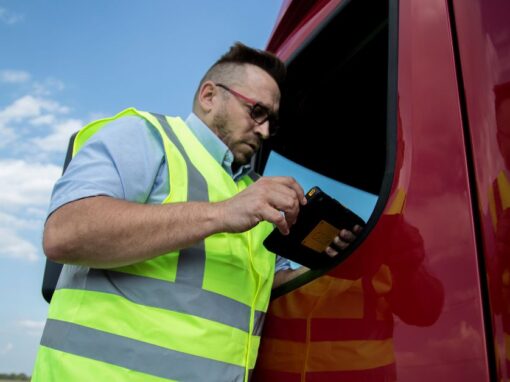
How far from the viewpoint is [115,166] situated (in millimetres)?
1565

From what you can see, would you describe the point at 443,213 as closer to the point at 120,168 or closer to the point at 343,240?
the point at 343,240

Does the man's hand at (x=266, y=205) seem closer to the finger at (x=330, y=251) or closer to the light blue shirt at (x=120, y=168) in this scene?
the finger at (x=330, y=251)

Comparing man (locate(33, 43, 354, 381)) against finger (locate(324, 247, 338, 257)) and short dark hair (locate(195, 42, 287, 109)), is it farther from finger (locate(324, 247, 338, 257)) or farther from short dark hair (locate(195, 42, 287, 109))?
short dark hair (locate(195, 42, 287, 109))

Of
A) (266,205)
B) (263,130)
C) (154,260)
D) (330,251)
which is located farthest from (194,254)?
(263,130)

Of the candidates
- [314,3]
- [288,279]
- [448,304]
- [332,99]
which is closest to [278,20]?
[314,3]

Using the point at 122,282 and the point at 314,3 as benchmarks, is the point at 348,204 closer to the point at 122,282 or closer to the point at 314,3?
the point at 314,3

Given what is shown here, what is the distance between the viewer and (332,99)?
7.42 feet

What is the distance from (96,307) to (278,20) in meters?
1.25

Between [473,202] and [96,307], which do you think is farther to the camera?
[96,307]

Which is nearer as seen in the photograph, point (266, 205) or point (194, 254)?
point (266, 205)

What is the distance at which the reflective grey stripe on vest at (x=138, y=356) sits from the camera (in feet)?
4.61

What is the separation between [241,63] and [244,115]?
0.96ft

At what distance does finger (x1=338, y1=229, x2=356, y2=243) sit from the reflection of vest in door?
4.9 inches

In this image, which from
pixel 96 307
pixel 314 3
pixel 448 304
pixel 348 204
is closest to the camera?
pixel 448 304
